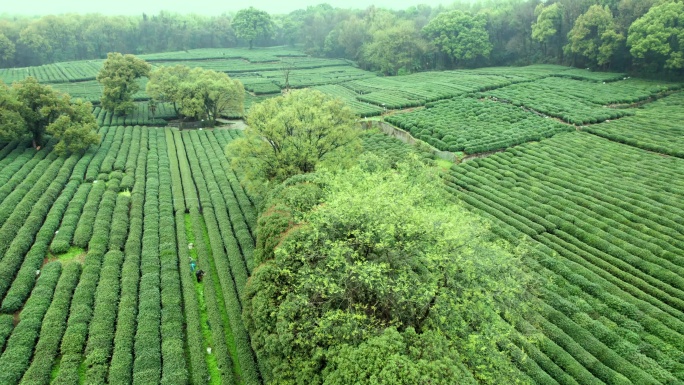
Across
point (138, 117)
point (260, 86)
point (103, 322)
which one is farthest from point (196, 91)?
point (103, 322)

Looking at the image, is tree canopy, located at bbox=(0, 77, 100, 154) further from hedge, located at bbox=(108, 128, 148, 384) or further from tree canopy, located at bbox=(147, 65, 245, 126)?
tree canopy, located at bbox=(147, 65, 245, 126)

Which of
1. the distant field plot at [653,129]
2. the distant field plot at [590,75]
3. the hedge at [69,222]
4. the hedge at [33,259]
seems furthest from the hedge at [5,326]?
the distant field plot at [590,75]

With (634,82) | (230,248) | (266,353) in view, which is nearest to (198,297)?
(230,248)

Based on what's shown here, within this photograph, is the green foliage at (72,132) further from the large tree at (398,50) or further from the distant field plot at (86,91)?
the large tree at (398,50)

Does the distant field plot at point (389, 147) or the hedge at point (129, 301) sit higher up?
the distant field plot at point (389, 147)

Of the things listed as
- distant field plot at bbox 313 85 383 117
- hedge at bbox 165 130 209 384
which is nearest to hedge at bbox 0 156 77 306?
hedge at bbox 165 130 209 384

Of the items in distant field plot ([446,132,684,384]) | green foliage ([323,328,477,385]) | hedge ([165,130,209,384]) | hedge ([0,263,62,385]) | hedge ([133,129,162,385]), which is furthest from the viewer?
hedge ([165,130,209,384])
